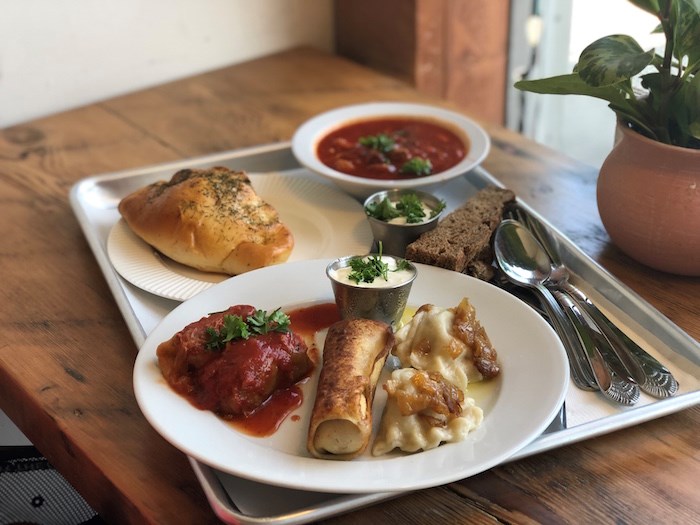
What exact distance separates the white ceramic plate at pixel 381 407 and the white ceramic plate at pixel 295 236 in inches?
5.7

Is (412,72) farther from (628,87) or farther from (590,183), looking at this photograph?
(628,87)

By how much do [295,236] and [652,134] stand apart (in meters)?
0.70

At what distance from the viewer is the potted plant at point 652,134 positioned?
134 cm

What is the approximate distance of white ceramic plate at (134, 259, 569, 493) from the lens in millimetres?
1042

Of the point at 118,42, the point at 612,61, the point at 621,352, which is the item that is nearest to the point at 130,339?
the point at 621,352

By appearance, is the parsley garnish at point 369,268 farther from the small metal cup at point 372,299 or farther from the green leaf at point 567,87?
the green leaf at point 567,87

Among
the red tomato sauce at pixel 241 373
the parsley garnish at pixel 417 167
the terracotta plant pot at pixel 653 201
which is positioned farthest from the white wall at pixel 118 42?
the terracotta plant pot at pixel 653 201

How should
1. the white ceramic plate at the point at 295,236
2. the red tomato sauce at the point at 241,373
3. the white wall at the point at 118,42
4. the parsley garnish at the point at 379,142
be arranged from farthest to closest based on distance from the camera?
the white wall at the point at 118,42
the parsley garnish at the point at 379,142
the white ceramic plate at the point at 295,236
the red tomato sauce at the point at 241,373

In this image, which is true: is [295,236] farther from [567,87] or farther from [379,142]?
[567,87]

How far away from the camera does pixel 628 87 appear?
1.45 meters

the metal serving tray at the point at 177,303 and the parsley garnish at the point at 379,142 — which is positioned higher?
the parsley garnish at the point at 379,142

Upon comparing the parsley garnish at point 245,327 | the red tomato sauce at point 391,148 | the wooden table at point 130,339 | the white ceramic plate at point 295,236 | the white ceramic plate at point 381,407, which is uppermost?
the parsley garnish at point 245,327

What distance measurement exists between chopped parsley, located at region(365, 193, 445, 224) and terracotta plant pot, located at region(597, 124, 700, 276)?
0.33 meters

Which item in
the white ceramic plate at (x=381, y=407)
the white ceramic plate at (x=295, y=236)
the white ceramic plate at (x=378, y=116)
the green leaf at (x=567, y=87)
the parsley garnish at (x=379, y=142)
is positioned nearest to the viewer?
the white ceramic plate at (x=381, y=407)
